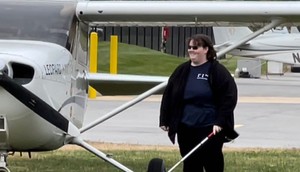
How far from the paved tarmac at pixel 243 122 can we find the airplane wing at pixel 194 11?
13.8 feet

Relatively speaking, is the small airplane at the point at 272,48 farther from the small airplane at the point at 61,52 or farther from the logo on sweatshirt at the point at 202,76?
the logo on sweatshirt at the point at 202,76

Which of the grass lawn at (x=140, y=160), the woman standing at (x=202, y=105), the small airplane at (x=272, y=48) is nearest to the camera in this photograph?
the woman standing at (x=202, y=105)

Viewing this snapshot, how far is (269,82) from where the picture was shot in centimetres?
3105

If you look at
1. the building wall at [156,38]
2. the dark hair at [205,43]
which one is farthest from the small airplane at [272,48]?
the dark hair at [205,43]

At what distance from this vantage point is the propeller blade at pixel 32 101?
20.5 feet

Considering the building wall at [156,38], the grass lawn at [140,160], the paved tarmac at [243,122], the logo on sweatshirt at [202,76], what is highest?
the logo on sweatshirt at [202,76]

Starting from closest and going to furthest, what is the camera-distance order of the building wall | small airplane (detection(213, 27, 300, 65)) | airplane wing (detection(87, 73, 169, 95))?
airplane wing (detection(87, 73, 169, 95)) → small airplane (detection(213, 27, 300, 65)) → the building wall

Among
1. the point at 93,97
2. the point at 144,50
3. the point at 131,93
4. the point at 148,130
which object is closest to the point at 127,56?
the point at 144,50

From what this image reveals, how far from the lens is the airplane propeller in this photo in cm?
626

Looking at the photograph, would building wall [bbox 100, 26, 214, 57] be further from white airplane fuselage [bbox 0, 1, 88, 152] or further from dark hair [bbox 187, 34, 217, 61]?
dark hair [bbox 187, 34, 217, 61]

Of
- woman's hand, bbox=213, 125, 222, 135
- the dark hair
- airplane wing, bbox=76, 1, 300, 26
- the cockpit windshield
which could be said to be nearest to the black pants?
woman's hand, bbox=213, 125, 222, 135

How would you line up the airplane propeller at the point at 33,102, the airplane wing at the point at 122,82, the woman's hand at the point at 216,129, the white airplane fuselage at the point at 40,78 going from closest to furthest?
the airplane propeller at the point at 33,102
the white airplane fuselage at the point at 40,78
the woman's hand at the point at 216,129
the airplane wing at the point at 122,82

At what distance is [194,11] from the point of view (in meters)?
8.68

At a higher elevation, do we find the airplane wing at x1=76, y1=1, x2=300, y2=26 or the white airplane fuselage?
the airplane wing at x1=76, y1=1, x2=300, y2=26
